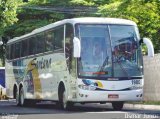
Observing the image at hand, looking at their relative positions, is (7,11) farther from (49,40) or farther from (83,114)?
(83,114)

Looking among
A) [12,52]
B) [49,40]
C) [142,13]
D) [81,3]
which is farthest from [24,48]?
[81,3]

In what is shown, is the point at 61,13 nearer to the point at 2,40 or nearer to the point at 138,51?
the point at 2,40

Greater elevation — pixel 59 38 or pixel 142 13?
pixel 142 13

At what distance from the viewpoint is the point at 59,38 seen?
20984 millimetres

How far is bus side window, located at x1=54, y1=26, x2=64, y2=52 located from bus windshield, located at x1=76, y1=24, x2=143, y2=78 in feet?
4.48

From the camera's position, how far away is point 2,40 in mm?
45500

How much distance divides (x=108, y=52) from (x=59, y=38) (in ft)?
8.02

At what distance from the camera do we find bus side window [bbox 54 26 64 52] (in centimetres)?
2067

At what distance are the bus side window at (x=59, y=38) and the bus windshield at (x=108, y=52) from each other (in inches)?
53.8

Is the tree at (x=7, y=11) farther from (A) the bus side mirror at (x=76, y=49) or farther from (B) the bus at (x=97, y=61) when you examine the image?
(A) the bus side mirror at (x=76, y=49)

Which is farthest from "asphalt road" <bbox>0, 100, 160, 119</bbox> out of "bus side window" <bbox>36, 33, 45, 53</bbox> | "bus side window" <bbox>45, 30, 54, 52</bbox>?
"bus side window" <bbox>36, 33, 45, 53</bbox>

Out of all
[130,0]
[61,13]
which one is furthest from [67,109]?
[61,13]

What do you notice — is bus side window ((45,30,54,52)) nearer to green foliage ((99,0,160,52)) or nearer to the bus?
the bus

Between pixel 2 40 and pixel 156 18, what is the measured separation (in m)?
17.2
